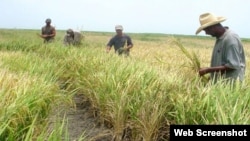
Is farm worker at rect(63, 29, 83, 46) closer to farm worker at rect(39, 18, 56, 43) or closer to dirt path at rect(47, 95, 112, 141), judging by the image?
farm worker at rect(39, 18, 56, 43)

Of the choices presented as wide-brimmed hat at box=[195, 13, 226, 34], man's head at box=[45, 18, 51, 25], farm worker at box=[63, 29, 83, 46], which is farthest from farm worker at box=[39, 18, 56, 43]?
wide-brimmed hat at box=[195, 13, 226, 34]

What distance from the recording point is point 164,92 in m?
4.10

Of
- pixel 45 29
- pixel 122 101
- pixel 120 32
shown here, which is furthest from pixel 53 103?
pixel 45 29

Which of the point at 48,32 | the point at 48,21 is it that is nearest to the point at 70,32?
the point at 48,21

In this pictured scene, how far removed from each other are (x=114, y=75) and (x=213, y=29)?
1396 mm

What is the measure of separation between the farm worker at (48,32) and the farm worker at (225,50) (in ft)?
27.4

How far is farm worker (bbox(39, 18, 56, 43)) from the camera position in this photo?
40.3ft

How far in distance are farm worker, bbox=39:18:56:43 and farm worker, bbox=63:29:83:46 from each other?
2.68 feet

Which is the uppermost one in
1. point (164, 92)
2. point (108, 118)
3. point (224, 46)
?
point (224, 46)

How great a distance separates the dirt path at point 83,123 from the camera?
413cm

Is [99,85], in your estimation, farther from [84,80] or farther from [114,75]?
[84,80]

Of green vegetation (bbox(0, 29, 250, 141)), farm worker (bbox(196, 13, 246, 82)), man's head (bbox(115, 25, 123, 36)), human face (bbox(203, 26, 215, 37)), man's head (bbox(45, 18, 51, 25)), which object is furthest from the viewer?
man's head (bbox(45, 18, 51, 25))

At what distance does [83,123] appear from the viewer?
4680mm

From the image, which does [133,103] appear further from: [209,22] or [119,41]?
[119,41]
